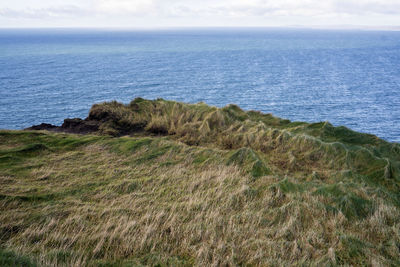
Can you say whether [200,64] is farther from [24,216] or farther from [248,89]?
[24,216]

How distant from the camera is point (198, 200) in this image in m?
7.54

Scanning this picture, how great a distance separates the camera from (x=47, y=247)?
5.51 meters

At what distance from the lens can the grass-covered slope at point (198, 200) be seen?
553 cm

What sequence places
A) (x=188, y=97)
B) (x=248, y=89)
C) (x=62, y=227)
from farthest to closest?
(x=248, y=89), (x=188, y=97), (x=62, y=227)

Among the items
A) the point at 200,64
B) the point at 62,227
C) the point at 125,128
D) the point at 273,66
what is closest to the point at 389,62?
the point at 273,66

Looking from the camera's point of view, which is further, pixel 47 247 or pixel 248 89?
pixel 248 89

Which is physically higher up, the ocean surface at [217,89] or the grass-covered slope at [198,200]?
the grass-covered slope at [198,200]

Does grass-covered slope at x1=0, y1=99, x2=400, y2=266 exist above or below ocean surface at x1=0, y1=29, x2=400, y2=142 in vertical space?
above

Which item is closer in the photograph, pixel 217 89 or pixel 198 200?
pixel 198 200

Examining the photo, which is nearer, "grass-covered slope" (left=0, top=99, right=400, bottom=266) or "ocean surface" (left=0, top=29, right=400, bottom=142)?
"grass-covered slope" (left=0, top=99, right=400, bottom=266)

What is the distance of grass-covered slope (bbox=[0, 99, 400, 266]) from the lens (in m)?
5.53

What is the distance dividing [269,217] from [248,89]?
42.4 m

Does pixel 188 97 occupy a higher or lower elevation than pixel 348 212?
lower

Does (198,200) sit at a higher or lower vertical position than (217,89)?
higher
